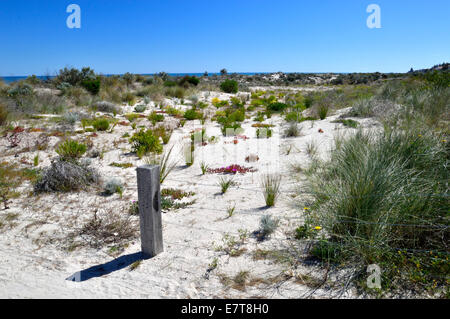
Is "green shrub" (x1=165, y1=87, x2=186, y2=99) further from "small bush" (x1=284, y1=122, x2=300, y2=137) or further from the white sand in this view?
the white sand

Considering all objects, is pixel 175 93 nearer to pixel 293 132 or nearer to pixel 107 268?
pixel 293 132

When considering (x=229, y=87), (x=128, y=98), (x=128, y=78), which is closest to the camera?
(x=128, y=98)

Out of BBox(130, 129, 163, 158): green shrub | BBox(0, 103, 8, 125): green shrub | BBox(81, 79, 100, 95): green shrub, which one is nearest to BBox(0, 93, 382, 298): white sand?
BBox(130, 129, 163, 158): green shrub

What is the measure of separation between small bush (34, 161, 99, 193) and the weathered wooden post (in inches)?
98.0

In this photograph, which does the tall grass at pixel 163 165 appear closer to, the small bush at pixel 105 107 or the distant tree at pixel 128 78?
the small bush at pixel 105 107

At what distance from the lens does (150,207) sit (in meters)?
2.96

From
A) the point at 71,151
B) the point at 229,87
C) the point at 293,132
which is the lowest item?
the point at 71,151

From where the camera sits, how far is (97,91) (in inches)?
608

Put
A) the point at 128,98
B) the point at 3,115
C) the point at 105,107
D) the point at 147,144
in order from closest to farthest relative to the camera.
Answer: the point at 147,144 → the point at 3,115 → the point at 105,107 → the point at 128,98

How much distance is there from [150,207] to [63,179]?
2758 mm

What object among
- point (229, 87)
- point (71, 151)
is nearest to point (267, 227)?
point (71, 151)

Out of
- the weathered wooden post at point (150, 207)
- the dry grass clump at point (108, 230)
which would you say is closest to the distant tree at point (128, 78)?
the dry grass clump at point (108, 230)
